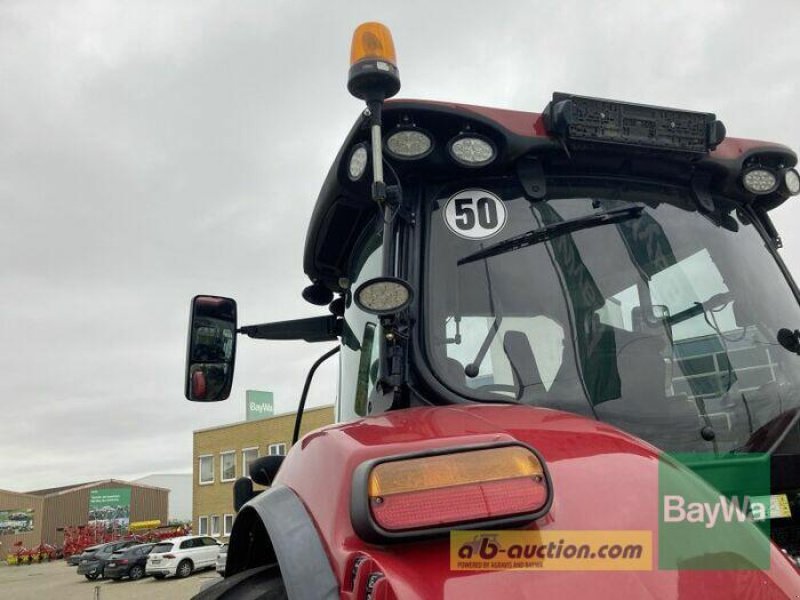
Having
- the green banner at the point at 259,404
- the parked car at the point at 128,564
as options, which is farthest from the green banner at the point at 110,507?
the parked car at the point at 128,564

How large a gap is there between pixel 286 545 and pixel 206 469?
43.7 m

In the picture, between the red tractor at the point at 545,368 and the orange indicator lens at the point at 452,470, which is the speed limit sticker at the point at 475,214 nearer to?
the red tractor at the point at 545,368

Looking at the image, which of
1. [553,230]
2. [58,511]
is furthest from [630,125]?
[58,511]

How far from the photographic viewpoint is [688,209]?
2516mm

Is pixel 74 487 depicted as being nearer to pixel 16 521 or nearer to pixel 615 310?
pixel 16 521

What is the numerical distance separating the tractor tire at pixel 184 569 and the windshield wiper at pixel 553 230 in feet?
104

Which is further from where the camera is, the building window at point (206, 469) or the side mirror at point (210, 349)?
the building window at point (206, 469)

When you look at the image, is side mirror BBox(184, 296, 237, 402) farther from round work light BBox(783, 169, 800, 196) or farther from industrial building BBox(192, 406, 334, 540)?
industrial building BBox(192, 406, 334, 540)

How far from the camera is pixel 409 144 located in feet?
7.77

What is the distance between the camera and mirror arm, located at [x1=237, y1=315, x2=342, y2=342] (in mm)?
3770

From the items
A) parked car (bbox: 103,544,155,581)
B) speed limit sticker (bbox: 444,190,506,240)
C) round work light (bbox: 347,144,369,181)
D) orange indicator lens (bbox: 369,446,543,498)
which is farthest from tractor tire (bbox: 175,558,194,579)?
orange indicator lens (bbox: 369,446,543,498)

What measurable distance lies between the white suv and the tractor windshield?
31.2 m

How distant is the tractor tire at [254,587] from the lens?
1702mm

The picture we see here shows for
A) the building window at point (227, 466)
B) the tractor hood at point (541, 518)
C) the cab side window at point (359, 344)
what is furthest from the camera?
the building window at point (227, 466)
